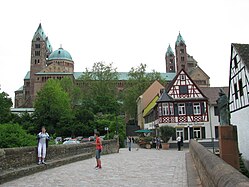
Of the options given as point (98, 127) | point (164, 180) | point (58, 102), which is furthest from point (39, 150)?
point (58, 102)

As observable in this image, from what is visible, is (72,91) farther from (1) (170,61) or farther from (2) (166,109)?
(1) (170,61)

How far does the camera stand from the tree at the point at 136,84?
226ft

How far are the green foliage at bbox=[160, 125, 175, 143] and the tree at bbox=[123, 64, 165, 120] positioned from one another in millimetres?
32961

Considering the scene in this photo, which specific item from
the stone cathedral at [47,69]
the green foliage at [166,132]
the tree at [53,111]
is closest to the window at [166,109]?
the green foliage at [166,132]

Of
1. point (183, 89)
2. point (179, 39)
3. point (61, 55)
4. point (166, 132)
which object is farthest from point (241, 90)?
point (179, 39)

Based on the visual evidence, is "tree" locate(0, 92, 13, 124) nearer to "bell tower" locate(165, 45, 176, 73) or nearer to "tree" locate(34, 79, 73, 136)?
"tree" locate(34, 79, 73, 136)

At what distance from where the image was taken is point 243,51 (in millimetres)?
21344

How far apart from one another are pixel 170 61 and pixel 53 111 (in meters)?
85.5

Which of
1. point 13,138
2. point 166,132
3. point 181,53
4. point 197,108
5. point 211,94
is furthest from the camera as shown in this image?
point 181,53

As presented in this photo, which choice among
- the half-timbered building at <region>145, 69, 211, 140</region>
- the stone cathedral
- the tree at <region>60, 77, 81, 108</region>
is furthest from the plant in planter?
the stone cathedral

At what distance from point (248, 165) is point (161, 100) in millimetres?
19564

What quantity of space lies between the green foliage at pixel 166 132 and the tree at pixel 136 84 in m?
33.0

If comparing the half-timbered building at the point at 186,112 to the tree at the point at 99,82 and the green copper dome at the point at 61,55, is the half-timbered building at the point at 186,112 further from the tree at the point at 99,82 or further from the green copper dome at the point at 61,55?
the green copper dome at the point at 61,55

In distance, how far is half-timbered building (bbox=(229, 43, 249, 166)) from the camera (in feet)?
66.7
